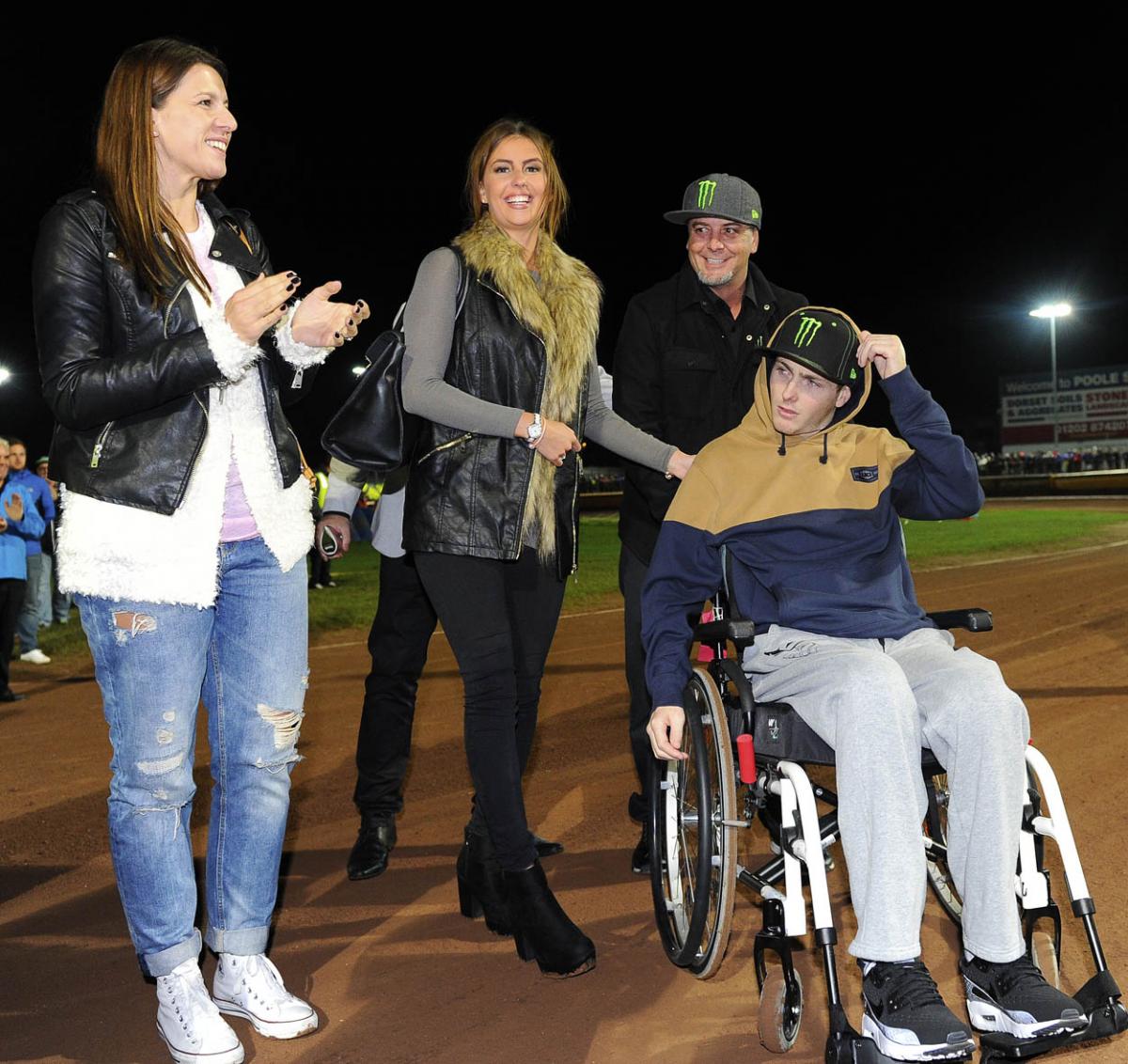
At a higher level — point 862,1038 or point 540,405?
point 540,405

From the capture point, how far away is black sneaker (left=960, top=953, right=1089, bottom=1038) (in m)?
2.78

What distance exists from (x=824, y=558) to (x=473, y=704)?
1.15m

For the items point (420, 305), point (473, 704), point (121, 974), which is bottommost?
point (121, 974)

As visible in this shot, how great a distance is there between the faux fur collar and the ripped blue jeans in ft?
2.85

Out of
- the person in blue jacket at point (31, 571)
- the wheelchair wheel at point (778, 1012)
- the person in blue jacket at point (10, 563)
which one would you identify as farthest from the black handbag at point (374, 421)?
the person in blue jacket at point (31, 571)

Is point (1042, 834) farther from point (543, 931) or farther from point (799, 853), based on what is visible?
point (543, 931)

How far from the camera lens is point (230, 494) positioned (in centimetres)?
322

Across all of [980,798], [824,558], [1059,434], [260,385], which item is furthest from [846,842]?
[1059,434]

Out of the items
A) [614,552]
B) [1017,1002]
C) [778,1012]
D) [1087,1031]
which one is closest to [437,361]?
[778,1012]

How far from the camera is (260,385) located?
10.8ft

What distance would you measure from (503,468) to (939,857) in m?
1.72

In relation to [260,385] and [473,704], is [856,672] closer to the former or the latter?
[473,704]

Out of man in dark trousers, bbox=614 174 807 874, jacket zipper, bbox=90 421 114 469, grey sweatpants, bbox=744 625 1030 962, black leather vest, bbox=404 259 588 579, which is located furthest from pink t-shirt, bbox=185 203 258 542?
man in dark trousers, bbox=614 174 807 874

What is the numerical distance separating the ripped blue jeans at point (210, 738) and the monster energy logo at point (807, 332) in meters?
1.63
